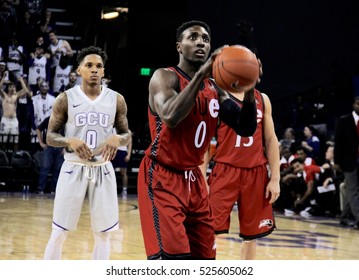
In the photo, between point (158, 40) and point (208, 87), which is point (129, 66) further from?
point (208, 87)

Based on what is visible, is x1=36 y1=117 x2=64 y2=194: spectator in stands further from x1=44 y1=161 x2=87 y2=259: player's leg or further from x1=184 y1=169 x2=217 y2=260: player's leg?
x1=184 y1=169 x2=217 y2=260: player's leg

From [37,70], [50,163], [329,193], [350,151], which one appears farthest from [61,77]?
[350,151]

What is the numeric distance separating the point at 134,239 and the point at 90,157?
12.2 feet

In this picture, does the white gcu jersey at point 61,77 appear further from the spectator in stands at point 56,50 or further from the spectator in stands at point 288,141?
the spectator in stands at point 288,141

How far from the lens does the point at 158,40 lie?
23.5m

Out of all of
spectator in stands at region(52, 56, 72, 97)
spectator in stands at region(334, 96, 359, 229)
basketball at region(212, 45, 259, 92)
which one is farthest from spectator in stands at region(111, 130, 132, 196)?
basketball at region(212, 45, 259, 92)

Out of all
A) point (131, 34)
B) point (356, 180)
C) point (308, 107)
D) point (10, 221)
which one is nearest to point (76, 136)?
point (10, 221)

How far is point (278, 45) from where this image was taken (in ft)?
71.4

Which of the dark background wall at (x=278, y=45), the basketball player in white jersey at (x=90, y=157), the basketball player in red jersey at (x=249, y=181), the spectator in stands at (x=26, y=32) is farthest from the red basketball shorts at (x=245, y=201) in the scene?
the dark background wall at (x=278, y=45)

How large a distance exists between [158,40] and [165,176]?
18.9 meters

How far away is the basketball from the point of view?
13.7 feet

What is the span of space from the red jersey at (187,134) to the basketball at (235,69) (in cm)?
48

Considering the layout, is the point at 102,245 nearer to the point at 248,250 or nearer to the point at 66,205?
the point at 66,205
